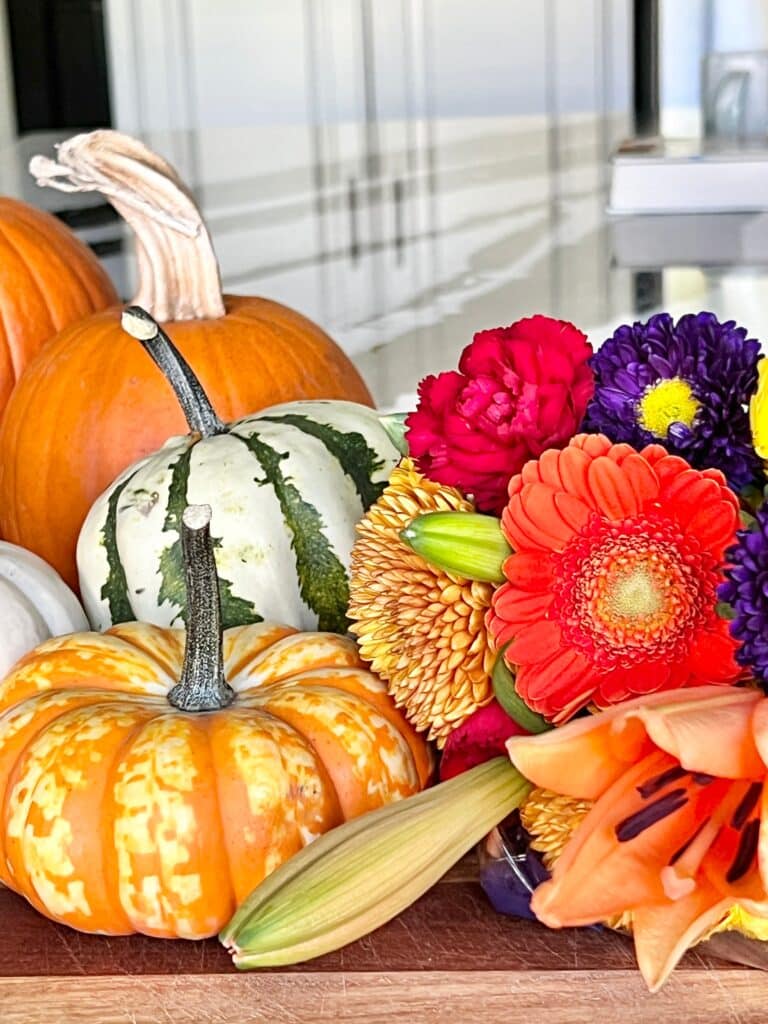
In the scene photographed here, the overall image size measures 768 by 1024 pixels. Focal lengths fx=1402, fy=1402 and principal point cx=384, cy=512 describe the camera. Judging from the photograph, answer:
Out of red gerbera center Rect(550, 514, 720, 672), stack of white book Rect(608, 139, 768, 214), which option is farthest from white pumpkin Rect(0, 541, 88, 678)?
stack of white book Rect(608, 139, 768, 214)

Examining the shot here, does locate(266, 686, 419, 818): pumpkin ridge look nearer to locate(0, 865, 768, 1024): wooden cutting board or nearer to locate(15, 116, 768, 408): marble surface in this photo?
locate(0, 865, 768, 1024): wooden cutting board

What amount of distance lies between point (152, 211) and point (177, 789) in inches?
23.0

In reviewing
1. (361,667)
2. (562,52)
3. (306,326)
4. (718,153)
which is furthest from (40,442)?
(562,52)

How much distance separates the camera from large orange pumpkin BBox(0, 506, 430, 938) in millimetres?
630

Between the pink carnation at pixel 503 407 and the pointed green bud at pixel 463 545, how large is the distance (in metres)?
0.03

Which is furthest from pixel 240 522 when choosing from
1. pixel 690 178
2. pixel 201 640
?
pixel 690 178

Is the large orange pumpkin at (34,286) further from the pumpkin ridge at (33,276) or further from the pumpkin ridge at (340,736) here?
the pumpkin ridge at (340,736)

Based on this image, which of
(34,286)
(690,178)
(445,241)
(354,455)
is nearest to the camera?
(354,455)

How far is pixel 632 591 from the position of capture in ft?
1.94

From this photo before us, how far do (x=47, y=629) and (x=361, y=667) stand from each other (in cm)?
23

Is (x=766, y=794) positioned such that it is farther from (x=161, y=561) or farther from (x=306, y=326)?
(x=306, y=326)

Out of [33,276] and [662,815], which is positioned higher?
[33,276]

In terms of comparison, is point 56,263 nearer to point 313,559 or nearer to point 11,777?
→ point 313,559

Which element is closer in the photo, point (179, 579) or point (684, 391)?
point (684, 391)
